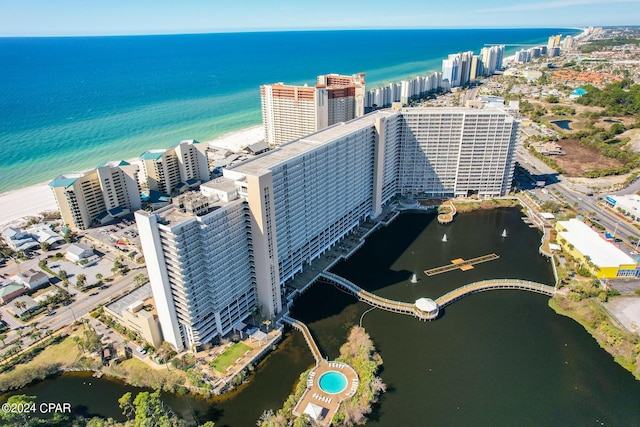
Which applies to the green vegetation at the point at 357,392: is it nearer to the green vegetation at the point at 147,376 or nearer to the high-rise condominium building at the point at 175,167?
the green vegetation at the point at 147,376

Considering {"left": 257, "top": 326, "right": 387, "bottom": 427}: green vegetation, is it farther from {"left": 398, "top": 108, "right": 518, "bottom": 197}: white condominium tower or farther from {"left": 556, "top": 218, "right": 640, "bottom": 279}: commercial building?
{"left": 398, "top": 108, "right": 518, "bottom": 197}: white condominium tower

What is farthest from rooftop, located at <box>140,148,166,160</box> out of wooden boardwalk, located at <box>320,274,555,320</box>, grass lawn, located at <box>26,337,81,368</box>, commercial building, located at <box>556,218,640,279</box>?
commercial building, located at <box>556,218,640,279</box>

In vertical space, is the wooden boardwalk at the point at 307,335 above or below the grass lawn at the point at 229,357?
below

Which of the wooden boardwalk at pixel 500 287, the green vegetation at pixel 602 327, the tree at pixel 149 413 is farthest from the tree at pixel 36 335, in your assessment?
the green vegetation at pixel 602 327

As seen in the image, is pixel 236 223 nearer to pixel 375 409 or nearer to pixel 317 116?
pixel 375 409

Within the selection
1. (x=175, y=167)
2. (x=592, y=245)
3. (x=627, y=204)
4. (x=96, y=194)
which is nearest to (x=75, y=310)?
(x=96, y=194)

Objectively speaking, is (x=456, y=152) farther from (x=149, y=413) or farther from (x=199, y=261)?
(x=149, y=413)
